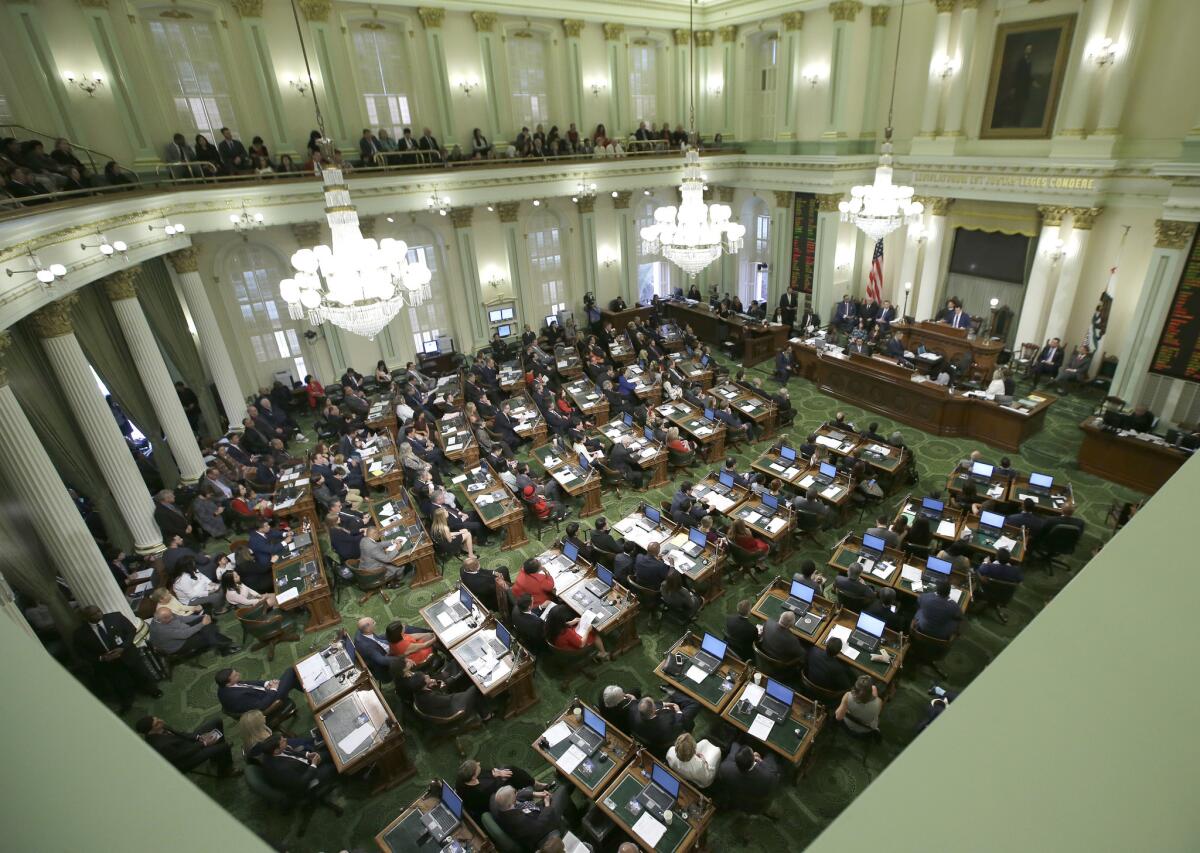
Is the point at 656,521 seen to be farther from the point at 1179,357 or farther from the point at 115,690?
the point at 1179,357

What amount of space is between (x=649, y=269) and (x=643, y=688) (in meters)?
16.1

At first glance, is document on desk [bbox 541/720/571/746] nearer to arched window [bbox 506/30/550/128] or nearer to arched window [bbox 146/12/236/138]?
arched window [bbox 146/12/236/138]

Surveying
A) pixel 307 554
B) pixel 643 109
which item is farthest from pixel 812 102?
pixel 307 554

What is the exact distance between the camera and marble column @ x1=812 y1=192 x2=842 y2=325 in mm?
17000

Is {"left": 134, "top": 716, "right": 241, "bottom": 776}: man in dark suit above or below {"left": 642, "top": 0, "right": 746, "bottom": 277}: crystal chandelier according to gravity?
below

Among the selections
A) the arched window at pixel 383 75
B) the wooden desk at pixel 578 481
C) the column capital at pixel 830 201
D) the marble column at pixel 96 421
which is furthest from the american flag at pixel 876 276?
the marble column at pixel 96 421

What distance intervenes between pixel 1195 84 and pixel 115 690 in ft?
64.8

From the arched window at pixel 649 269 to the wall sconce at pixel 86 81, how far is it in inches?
538

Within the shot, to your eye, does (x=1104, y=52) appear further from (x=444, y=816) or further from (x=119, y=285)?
(x=119, y=285)

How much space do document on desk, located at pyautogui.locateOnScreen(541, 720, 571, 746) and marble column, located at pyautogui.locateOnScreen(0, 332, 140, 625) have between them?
603 centimetres

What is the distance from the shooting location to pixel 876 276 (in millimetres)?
16828

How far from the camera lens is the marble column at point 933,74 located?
14.4m

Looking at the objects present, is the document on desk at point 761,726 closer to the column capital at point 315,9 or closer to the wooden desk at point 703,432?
the wooden desk at point 703,432

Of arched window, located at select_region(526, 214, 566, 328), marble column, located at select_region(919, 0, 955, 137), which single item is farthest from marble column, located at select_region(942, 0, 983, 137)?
arched window, located at select_region(526, 214, 566, 328)
